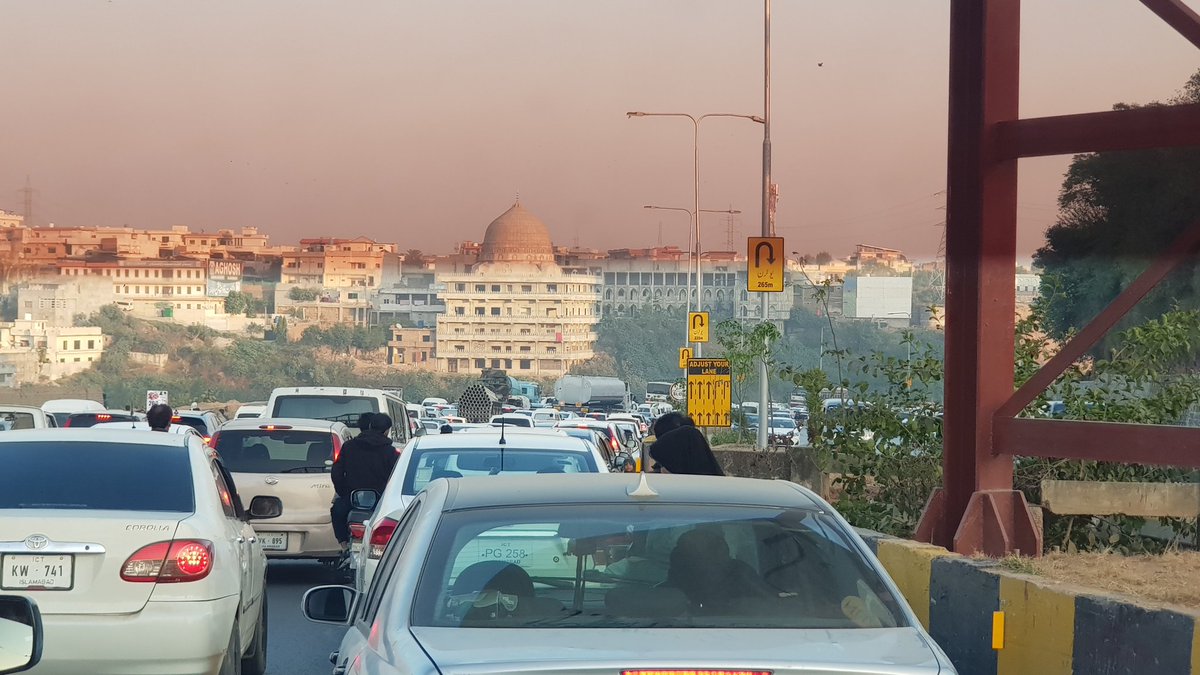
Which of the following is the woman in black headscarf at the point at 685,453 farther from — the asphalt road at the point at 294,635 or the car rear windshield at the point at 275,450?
the car rear windshield at the point at 275,450

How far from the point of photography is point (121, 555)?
294 inches

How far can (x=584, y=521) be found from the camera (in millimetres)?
4520

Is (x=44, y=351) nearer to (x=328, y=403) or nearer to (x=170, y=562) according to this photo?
→ (x=328, y=403)

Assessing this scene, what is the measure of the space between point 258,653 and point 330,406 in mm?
14029

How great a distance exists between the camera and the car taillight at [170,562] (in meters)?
7.50

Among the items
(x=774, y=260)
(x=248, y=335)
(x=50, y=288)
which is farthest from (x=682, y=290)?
(x=774, y=260)

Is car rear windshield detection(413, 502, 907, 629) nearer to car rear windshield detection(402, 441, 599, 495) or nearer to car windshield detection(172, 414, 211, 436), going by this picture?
car rear windshield detection(402, 441, 599, 495)

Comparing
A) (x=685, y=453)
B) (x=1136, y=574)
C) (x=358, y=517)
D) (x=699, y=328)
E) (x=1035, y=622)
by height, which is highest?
(x=699, y=328)

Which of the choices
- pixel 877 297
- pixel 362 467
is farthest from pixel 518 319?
pixel 362 467

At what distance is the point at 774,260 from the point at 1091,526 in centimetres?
1382

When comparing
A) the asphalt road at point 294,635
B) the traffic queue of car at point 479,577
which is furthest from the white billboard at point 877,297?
the traffic queue of car at point 479,577

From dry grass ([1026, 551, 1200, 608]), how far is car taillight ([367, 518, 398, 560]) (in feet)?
11.5

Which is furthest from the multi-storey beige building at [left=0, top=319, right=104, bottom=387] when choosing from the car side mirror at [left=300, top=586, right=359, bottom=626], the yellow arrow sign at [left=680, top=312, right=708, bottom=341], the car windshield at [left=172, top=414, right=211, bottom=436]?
the car side mirror at [left=300, top=586, right=359, bottom=626]

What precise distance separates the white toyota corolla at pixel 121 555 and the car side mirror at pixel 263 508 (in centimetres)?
84
